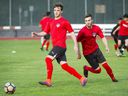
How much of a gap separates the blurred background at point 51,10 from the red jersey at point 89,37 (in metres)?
33.1

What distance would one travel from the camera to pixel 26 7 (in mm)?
48406

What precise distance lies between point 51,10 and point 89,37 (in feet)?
111

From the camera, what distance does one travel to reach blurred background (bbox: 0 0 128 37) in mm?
48031

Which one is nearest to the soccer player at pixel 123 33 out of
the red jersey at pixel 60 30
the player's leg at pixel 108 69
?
the player's leg at pixel 108 69

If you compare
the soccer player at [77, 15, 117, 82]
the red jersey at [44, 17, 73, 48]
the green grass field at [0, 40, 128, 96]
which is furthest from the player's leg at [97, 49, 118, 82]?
the red jersey at [44, 17, 73, 48]

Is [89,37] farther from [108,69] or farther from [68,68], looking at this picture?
[68,68]

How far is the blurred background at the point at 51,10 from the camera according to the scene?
48.0 metres

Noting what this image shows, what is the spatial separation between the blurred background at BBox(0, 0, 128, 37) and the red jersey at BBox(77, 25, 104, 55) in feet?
109

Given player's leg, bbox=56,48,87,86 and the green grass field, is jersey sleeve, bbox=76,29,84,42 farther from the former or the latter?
the green grass field

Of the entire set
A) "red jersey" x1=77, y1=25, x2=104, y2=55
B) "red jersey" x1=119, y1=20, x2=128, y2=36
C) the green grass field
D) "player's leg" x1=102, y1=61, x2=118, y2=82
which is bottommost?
the green grass field

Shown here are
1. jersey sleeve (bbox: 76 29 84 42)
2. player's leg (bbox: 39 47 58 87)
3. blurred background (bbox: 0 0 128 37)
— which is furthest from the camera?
blurred background (bbox: 0 0 128 37)

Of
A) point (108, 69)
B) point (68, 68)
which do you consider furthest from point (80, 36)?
point (68, 68)

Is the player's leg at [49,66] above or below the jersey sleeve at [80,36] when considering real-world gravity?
below

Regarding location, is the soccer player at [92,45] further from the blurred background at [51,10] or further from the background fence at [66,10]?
the background fence at [66,10]
